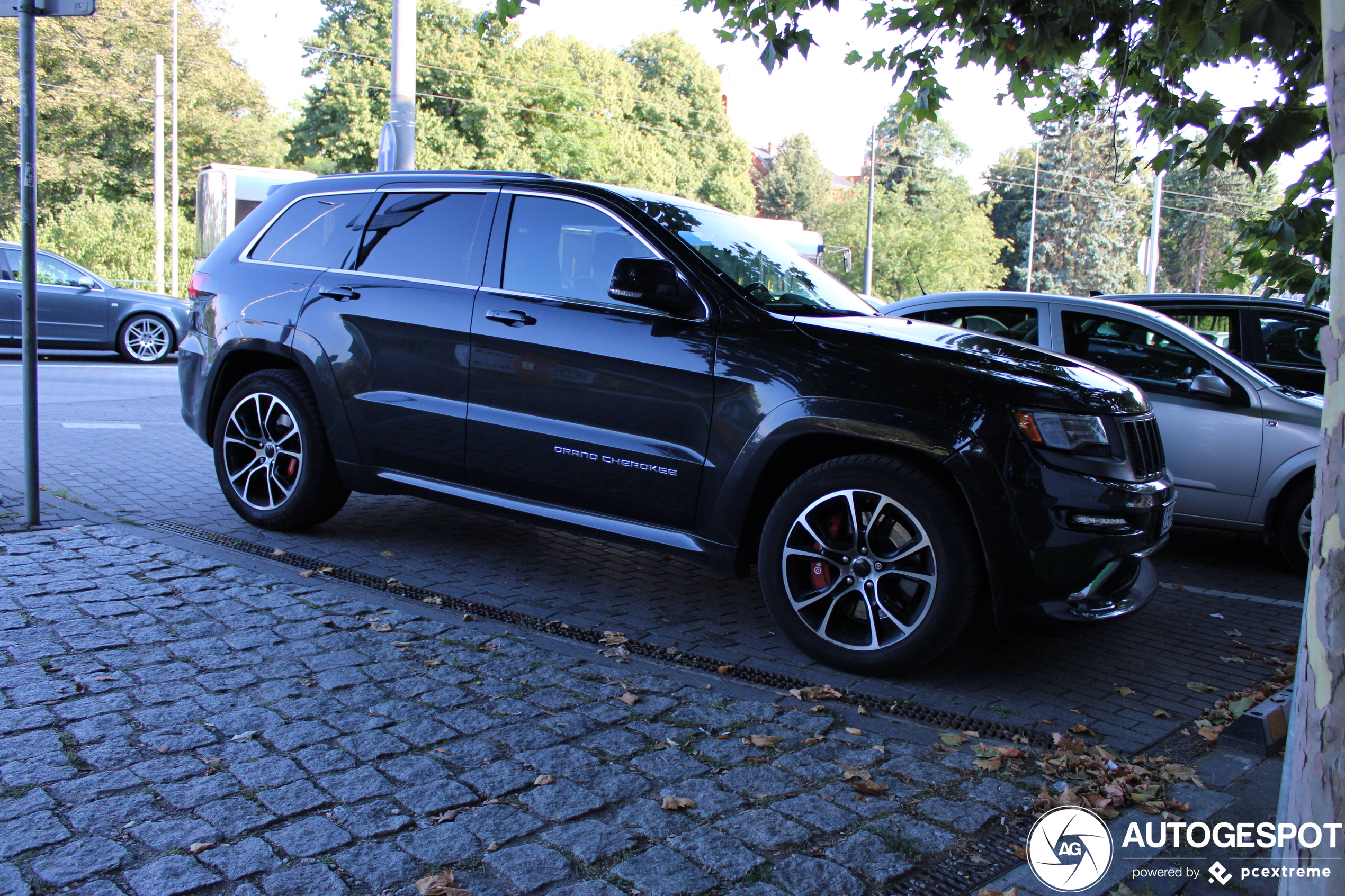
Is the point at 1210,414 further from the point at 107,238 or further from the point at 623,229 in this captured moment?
the point at 107,238

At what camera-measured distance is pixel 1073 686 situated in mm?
4355

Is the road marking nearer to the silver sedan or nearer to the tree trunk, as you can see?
the silver sedan

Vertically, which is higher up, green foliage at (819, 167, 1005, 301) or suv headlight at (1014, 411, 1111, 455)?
green foliage at (819, 167, 1005, 301)

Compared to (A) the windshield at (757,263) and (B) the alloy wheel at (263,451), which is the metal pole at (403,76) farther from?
(A) the windshield at (757,263)

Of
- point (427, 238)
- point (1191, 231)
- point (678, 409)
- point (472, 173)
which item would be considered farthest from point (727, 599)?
point (1191, 231)

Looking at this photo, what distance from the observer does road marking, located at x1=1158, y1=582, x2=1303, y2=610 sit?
5.93 metres

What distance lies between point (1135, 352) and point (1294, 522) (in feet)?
4.50

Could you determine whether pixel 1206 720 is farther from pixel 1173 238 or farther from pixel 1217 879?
pixel 1173 238

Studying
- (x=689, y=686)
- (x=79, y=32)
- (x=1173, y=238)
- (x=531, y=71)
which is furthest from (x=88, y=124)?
(x=1173, y=238)

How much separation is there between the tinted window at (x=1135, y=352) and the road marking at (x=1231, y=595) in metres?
1.27

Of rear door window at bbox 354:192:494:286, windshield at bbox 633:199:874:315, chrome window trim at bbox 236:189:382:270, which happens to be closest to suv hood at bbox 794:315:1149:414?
windshield at bbox 633:199:874:315

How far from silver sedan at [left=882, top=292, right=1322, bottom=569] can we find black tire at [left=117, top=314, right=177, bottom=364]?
45.5 feet

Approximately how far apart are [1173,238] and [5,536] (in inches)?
3341

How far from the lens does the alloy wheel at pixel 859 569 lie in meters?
4.12
